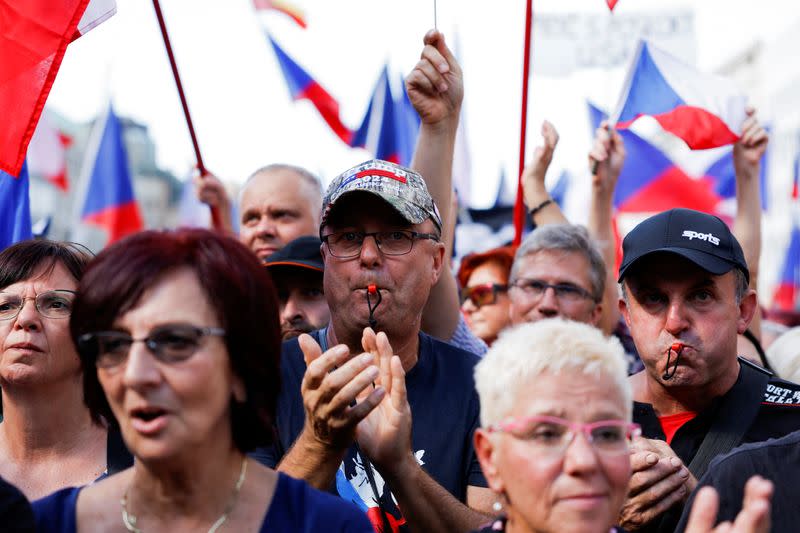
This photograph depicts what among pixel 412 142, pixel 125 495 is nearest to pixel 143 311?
pixel 125 495

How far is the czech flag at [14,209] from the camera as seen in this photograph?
15.7 feet

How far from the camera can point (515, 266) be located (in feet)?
16.5

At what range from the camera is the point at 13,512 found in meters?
2.27

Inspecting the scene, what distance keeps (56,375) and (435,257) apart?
1372mm

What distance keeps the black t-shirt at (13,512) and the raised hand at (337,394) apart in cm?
78

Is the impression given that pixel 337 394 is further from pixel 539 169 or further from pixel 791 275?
pixel 791 275

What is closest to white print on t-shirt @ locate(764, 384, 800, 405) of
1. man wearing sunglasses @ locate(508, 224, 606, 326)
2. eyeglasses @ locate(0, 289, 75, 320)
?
man wearing sunglasses @ locate(508, 224, 606, 326)

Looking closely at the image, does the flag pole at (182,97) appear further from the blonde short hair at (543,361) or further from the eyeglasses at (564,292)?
the blonde short hair at (543,361)

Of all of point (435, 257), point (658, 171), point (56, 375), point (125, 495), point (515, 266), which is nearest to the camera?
point (125, 495)

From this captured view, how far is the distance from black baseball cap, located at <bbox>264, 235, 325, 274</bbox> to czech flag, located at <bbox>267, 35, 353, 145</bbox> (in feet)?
13.3

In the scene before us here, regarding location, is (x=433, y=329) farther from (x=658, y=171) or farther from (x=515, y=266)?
(x=658, y=171)

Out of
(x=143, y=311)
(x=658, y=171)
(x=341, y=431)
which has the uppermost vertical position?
(x=658, y=171)

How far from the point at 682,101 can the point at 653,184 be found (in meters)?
2.29

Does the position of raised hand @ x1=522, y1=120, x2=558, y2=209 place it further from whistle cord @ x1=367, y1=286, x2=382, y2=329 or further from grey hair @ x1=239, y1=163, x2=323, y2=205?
whistle cord @ x1=367, y1=286, x2=382, y2=329
